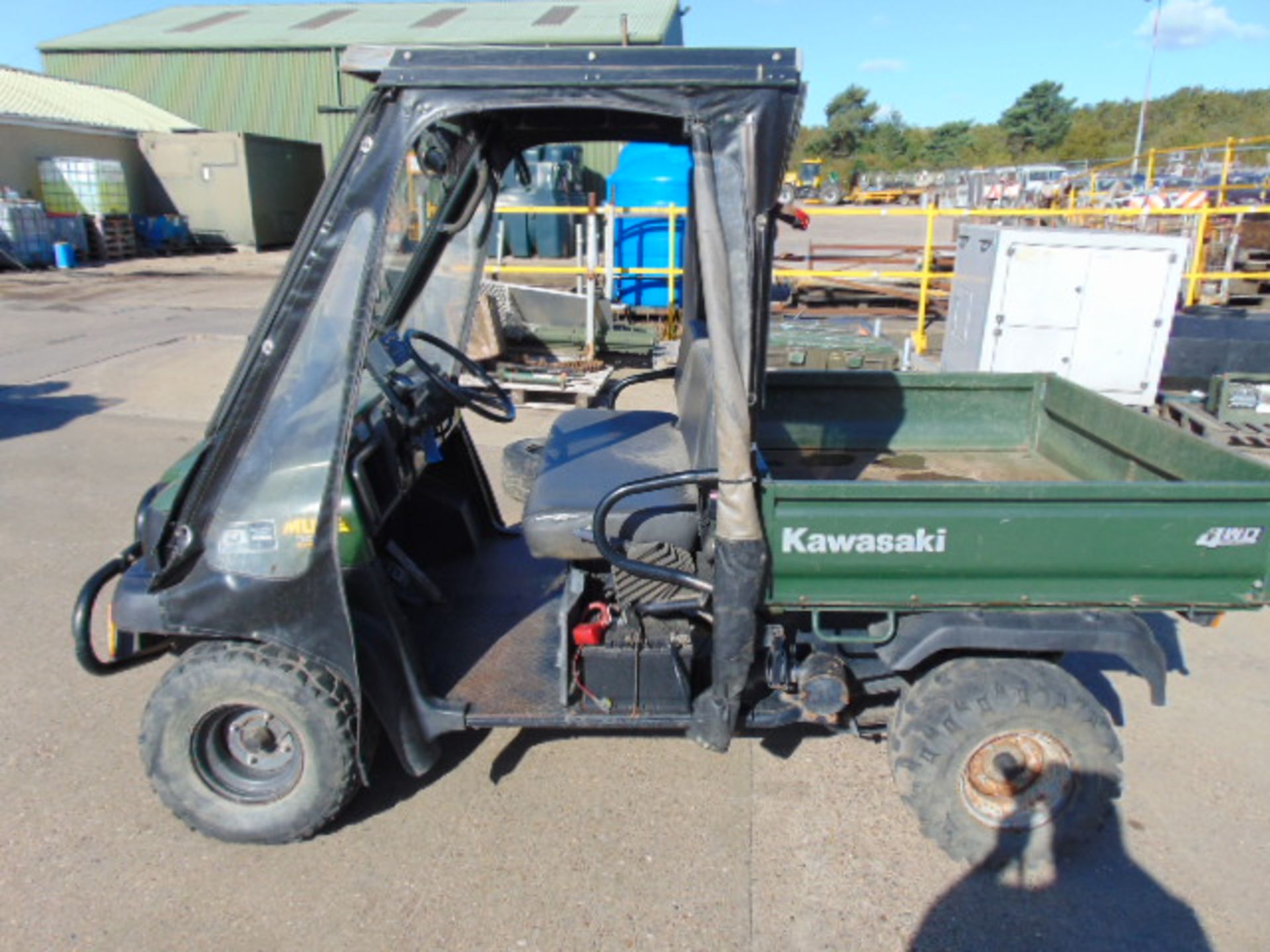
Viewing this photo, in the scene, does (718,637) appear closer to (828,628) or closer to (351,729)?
(828,628)

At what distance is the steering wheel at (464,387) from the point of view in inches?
135

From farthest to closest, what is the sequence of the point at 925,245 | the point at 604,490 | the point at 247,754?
the point at 925,245, the point at 604,490, the point at 247,754

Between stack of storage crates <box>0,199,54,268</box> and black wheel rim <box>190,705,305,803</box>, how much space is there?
18930mm

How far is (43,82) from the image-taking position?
24781 millimetres

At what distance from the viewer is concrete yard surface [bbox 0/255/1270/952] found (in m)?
2.68

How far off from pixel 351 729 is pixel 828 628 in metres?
1.52

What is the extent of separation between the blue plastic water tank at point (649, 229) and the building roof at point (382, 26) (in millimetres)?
14585

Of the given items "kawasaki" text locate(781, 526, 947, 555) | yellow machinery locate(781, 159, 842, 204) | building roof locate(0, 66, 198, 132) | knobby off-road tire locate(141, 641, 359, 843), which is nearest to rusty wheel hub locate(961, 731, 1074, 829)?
"kawasaki" text locate(781, 526, 947, 555)

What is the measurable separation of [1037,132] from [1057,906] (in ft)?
203

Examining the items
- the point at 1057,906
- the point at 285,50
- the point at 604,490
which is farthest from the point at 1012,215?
the point at 285,50

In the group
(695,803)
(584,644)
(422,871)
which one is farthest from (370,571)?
(695,803)

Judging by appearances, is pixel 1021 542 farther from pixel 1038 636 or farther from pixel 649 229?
pixel 649 229

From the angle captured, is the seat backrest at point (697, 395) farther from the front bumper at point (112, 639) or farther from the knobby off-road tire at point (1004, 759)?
the front bumper at point (112, 639)

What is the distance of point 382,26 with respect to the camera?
29.3 metres
